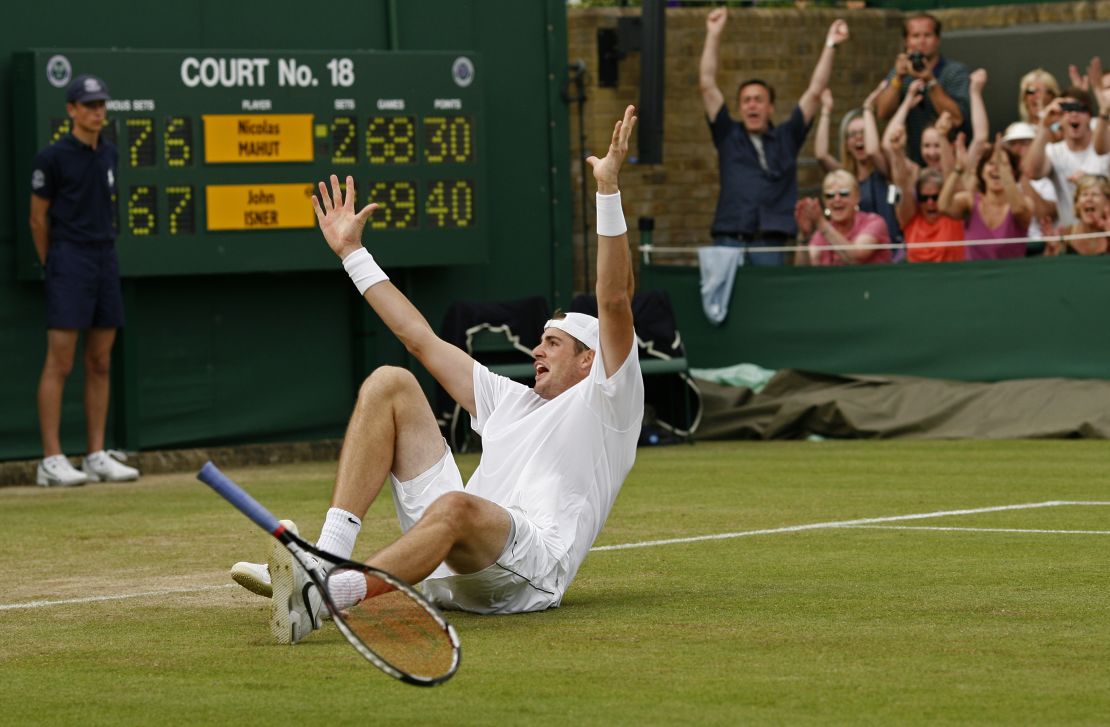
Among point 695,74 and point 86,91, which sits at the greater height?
point 695,74

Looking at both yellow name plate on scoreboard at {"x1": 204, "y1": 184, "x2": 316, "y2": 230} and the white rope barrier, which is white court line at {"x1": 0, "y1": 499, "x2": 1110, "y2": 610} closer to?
the white rope barrier

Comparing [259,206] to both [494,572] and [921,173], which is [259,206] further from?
[494,572]

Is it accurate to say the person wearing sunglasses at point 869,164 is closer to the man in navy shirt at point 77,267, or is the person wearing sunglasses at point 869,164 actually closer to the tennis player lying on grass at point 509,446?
the man in navy shirt at point 77,267

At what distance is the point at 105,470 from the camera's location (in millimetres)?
14875

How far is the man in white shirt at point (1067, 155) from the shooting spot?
1709 cm

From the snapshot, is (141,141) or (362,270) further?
(141,141)

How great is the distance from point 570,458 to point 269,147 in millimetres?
8714

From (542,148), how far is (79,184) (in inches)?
181

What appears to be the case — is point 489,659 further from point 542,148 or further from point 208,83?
point 542,148

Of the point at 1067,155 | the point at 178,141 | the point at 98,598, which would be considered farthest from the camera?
the point at 1067,155

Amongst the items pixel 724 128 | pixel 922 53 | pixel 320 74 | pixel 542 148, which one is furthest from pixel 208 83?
pixel 922 53

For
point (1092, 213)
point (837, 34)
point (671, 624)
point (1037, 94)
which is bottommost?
point (671, 624)

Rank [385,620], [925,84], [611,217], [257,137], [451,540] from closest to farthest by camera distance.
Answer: [385,620] < [451,540] < [611,217] < [257,137] < [925,84]

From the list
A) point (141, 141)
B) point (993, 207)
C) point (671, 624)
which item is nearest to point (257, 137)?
A: point (141, 141)
